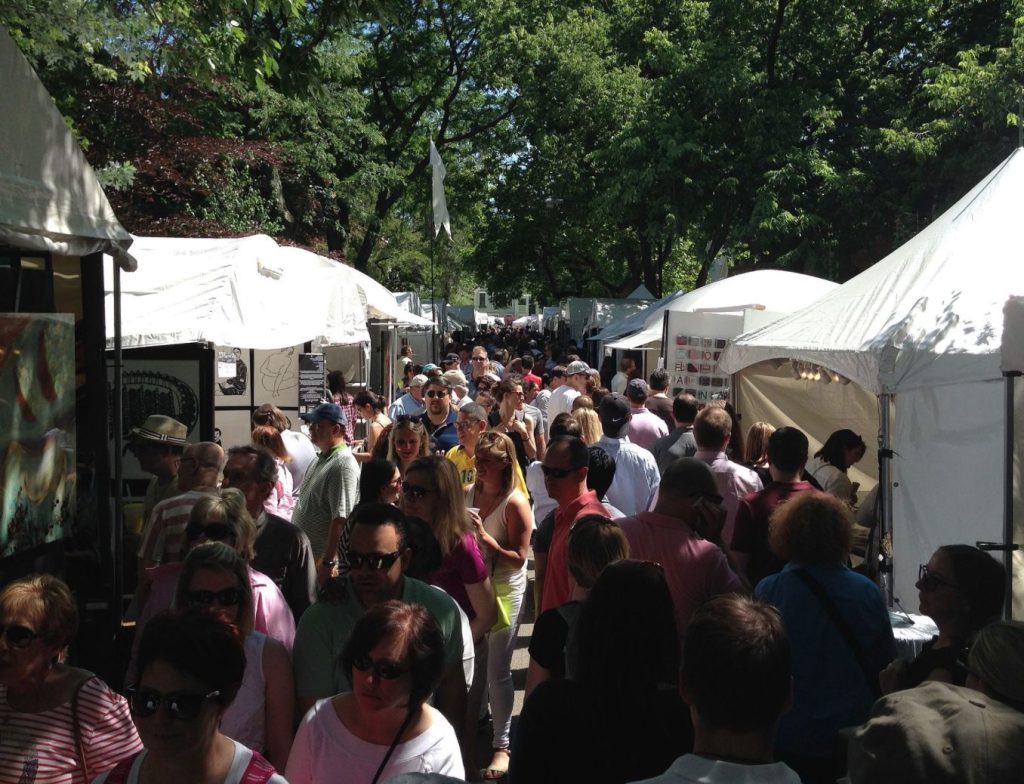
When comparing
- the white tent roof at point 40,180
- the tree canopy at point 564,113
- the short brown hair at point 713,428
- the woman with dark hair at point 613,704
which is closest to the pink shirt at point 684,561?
the woman with dark hair at point 613,704

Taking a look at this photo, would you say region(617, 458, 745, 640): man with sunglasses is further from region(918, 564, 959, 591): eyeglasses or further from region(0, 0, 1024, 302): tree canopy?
region(0, 0, 1024, 302): tree canopy

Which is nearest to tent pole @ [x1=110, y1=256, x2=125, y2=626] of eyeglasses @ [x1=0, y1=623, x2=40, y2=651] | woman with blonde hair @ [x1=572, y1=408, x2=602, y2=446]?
eyeglasses @ [x1=0, y1=623, x2=40, y2=651]

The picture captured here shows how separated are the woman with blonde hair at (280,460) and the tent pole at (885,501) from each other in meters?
3.79

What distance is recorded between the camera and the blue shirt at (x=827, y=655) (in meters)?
3.97

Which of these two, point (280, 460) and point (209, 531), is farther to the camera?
point (280, 460)

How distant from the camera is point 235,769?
271cm

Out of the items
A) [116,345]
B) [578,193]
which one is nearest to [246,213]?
[578,193]

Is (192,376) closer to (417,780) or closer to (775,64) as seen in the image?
(417,780)

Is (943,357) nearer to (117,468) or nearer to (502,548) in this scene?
(502,548)

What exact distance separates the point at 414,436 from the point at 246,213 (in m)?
15.1

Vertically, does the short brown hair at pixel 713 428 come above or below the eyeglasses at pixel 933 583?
above

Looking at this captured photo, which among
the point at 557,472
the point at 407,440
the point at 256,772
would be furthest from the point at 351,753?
the point at 407,440

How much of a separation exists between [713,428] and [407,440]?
1.98 meters

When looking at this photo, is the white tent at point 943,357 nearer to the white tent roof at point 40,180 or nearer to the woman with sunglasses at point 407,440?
the woman with sunglasses at point 407,440
